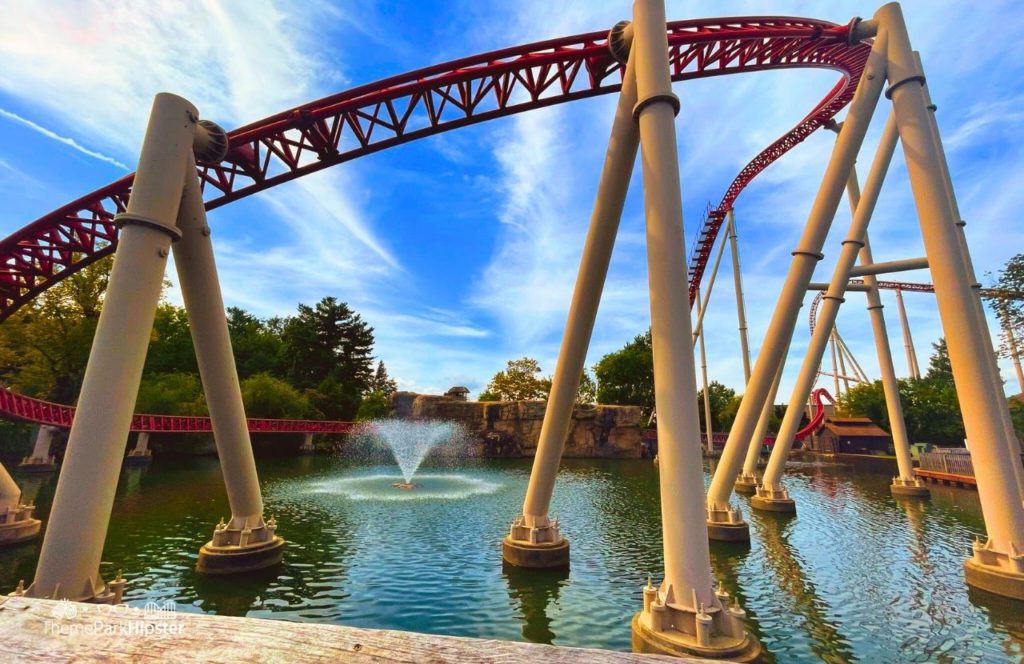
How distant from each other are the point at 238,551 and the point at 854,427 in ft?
161

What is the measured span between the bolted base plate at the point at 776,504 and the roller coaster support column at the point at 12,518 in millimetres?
20575

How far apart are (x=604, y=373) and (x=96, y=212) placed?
55.7 metres

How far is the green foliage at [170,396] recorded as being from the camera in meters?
33.7

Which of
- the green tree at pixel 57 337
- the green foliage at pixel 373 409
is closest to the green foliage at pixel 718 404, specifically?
the green foliage at pixel 373 409

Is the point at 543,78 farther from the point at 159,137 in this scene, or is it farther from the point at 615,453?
the point at 615,453

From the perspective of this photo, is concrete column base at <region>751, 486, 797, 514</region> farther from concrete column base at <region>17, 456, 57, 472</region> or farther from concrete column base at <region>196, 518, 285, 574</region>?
concrete column base at <region>17, 456, 57, 472</region>

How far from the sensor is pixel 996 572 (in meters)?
8.13

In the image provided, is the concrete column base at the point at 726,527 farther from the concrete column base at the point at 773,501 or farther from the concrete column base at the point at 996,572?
the concrete column base at the point at 773,501

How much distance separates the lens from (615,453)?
1713 inches

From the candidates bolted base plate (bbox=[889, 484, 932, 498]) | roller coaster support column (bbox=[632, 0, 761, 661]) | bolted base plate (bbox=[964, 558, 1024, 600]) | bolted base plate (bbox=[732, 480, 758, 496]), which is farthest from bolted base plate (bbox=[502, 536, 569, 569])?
bolted base plate (bbox=[889, 484, 932, 498])

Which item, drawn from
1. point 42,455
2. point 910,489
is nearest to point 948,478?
point 910,489

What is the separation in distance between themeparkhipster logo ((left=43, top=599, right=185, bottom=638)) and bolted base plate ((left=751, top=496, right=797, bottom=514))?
1816cm

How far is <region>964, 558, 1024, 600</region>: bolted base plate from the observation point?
791cm

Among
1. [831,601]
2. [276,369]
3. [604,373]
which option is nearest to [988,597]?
[831,601]
